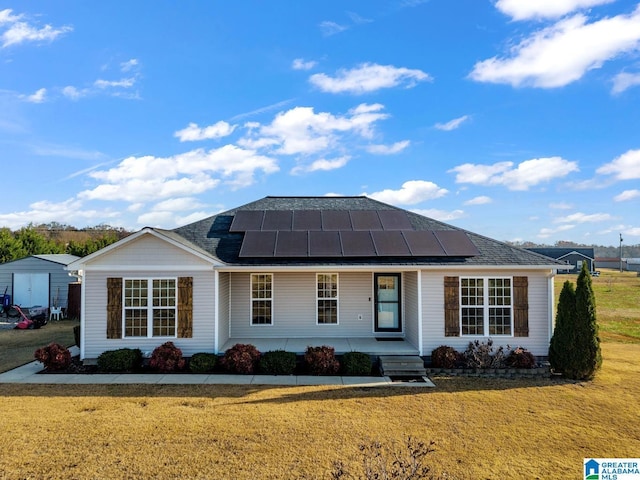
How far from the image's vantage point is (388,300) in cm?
1291

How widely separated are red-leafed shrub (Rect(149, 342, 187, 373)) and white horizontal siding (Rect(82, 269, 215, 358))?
440mm

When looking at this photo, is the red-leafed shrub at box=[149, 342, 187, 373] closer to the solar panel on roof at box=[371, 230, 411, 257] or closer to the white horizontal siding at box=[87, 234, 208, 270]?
the white horizontal siding at box=[87, 234, 208, 270]

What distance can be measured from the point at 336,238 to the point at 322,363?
4.19 metres

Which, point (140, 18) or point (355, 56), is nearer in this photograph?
point (140, 18)

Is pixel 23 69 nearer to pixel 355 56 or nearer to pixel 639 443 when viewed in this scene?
pixel 355 56

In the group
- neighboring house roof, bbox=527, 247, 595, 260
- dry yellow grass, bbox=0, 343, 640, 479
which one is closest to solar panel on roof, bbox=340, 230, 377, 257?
dry yellow grass, bbox=0, 343, 640, 479

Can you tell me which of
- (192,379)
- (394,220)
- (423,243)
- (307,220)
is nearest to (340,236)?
(307,220)

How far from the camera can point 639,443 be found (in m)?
6.16

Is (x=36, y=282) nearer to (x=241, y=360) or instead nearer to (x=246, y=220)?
(x=246, y=220)

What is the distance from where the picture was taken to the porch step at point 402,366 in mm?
10062

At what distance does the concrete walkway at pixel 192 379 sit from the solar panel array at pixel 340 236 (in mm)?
3571

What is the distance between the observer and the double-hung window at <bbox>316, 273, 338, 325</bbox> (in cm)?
1266

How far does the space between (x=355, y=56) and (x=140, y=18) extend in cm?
696

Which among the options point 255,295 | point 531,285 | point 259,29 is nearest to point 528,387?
point 531,285
